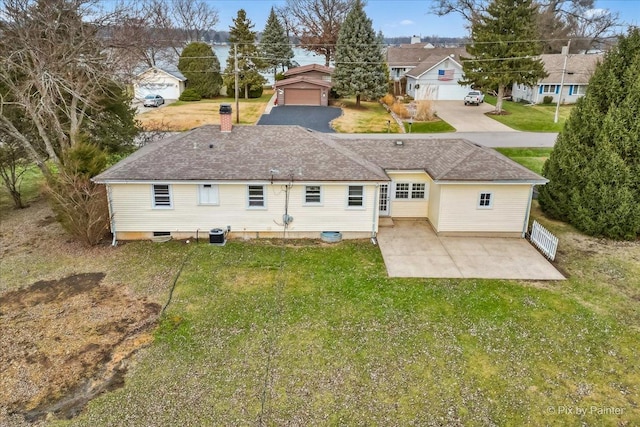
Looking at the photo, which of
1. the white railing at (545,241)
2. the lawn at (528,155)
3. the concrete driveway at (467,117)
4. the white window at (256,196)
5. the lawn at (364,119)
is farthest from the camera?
the concrete driveway at (467,117)

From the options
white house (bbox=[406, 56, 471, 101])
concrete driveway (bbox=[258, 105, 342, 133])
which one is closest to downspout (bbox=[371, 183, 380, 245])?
concrete driveway (bbox=[258, 105, 342, 133])

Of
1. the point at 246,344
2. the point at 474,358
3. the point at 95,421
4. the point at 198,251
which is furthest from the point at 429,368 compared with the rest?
the point at 198,251

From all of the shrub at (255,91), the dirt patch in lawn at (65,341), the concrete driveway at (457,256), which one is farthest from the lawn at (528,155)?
the shrub at (255,91)

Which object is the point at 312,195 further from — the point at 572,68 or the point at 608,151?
the point at 572,68

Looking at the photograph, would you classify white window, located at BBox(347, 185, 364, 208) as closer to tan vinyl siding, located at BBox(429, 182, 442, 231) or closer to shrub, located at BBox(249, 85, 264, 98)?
tan vinyl siding, located at BBox(429, 182, 442, 231)

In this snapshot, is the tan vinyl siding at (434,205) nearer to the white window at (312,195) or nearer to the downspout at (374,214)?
the downspout at (374,214)
